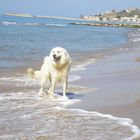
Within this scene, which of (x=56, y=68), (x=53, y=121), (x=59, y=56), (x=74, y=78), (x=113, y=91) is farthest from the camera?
(x=74, y=78)

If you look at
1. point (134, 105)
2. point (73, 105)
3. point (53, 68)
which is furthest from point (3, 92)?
point (134, 105)

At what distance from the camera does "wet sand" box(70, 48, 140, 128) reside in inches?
328

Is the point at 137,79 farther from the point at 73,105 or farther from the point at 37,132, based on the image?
the point at 37,132

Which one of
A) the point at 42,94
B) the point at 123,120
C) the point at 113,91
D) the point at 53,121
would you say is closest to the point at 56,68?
the point at 42,94

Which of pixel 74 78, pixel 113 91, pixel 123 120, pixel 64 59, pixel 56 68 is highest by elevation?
pixel 64 59

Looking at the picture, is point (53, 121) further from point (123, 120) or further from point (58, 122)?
point (123, 120)

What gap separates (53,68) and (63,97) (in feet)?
2.39

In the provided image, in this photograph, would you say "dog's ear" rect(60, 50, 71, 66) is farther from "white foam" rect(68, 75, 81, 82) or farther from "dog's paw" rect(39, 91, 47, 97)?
"white foam" rect(68, 75, 81, 82)

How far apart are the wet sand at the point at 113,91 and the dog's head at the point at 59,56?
940 millimetres

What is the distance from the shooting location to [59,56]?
981 centimetres

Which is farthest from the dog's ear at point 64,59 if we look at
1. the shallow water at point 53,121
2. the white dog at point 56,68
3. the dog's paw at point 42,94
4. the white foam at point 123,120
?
the white foam at point 123,120

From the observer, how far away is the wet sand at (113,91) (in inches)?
328

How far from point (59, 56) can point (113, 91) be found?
1.65 meters

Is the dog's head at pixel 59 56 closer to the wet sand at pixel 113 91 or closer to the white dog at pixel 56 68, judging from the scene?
the white dog at pixel 56 68
